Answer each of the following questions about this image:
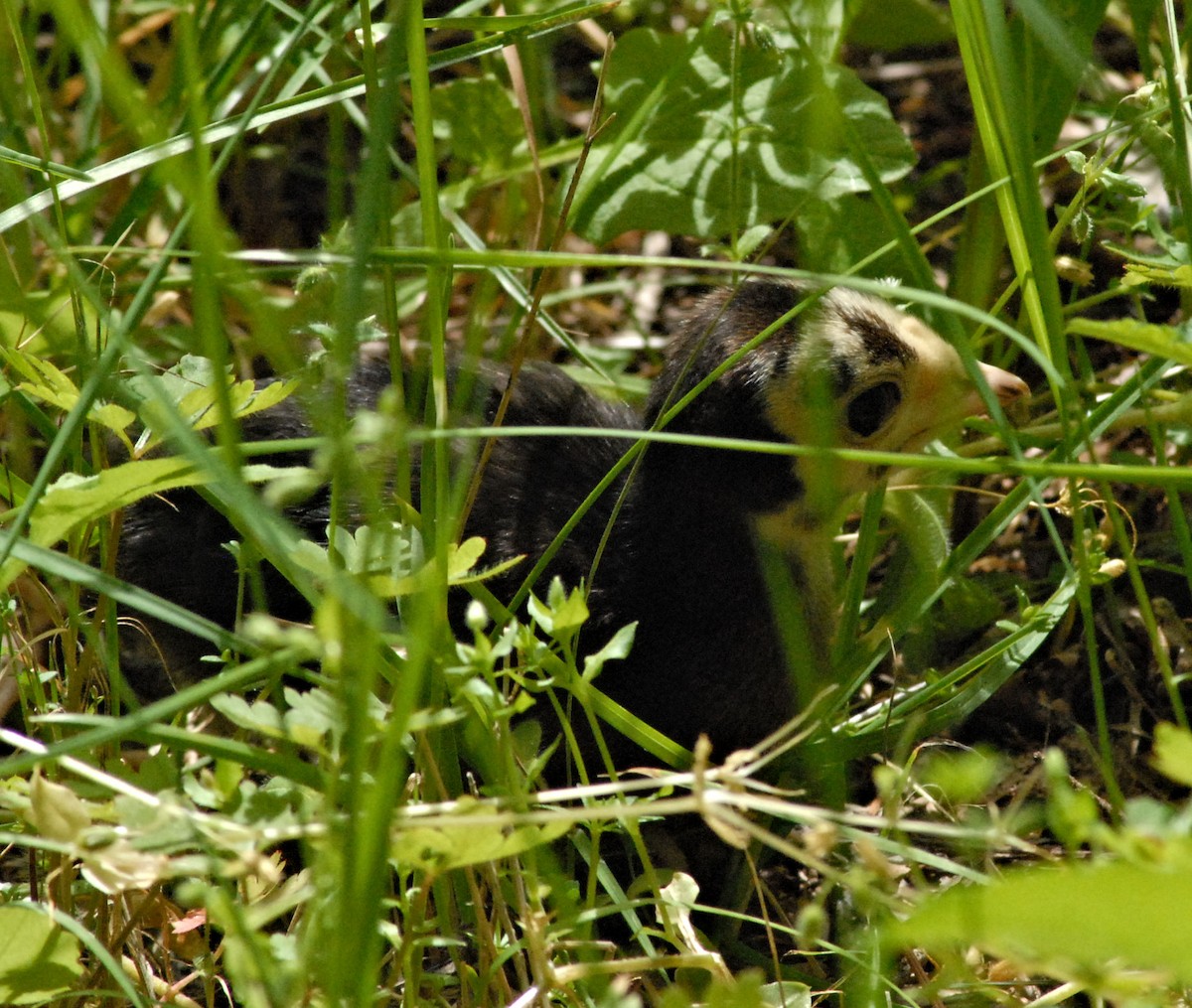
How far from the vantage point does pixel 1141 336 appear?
1242mm

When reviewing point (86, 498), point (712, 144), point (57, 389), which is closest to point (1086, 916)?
point (86, 498)

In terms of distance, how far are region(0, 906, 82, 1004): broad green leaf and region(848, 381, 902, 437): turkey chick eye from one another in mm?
1375

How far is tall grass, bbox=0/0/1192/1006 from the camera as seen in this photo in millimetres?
1084

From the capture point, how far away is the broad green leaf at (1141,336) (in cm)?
118

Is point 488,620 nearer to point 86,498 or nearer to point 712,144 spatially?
point 86,498

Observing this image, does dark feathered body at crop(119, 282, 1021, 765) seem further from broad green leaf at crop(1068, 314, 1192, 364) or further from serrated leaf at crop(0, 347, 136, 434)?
broad green leaf at crop(1068, 314, 1192, 364)

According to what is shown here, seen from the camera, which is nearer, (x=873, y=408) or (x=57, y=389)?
(x=57, y=389)

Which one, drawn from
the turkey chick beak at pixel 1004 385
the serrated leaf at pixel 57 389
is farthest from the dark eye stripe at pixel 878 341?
the serrated leaf at pixel 57 389

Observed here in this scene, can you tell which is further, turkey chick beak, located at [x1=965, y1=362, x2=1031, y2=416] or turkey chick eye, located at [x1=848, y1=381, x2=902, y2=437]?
turkey chick eye, located at [x1=848, y1=381, x2=902, y2=437]

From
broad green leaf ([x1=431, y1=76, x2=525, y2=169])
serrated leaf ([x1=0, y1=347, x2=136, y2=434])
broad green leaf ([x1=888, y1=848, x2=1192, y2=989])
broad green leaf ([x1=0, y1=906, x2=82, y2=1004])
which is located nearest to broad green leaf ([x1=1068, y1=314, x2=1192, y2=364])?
broad green leaf ([x1=888, y1=848, x2=1192, y2=989])

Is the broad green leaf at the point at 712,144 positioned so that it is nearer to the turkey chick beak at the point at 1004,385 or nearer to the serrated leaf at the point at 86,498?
the turkey chick beak at the point at 1004,385

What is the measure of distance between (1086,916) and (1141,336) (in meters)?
0.59

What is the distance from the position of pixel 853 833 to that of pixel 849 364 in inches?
40.9

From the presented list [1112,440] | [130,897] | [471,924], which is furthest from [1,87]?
[1112,440]
